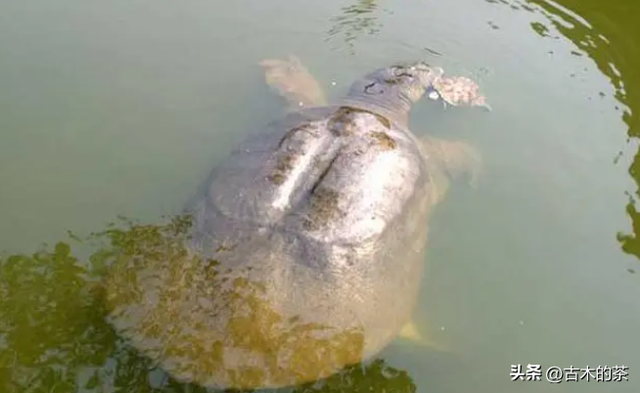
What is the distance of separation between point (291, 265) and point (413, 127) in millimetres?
2659

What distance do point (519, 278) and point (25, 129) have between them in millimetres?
3560

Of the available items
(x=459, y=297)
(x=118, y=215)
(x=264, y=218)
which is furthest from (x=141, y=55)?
(x=459, y=297)

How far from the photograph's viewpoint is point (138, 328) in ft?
10.7

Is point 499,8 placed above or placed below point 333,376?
above

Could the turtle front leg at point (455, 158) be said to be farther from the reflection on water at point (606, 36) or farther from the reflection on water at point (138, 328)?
the reflection on water at point (138, 328)

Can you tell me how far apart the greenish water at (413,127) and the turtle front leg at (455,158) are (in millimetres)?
125

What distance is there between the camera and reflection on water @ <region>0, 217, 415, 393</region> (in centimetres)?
319

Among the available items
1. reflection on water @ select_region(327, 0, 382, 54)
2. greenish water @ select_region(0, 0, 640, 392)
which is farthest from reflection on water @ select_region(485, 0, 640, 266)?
reflection on water @ select_region(327, 0, 382, 54)

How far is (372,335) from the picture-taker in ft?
11.5

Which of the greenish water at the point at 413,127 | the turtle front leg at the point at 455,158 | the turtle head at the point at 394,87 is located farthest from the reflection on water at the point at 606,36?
the turtle head at the point at 394,87

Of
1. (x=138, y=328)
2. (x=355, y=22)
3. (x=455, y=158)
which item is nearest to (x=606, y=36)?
(x=355, y=22)

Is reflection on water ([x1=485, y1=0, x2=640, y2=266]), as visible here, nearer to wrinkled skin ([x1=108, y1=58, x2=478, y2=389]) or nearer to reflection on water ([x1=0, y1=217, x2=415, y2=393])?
wrinkled skin ([x1=108, y1=58, x2=478, y2=389])

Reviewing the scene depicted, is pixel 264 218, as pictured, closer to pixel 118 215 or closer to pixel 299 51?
pixel 118 215

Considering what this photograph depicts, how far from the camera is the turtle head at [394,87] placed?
562cm
